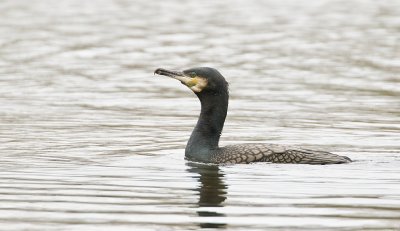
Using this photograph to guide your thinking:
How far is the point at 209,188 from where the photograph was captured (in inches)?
553

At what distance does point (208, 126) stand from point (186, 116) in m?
5.45

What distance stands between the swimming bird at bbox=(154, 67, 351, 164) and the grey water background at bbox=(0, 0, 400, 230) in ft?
0.64

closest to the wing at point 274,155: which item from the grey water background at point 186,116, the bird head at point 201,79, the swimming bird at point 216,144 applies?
the swimming bird at point 216,144

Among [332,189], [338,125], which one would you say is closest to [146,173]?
[332,189]

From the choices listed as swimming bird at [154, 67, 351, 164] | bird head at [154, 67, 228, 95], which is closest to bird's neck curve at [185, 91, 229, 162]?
swimming bird at [154, 67, 351, 164]

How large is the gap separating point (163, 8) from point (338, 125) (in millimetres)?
26815

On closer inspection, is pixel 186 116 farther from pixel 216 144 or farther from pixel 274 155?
pixel 274 155

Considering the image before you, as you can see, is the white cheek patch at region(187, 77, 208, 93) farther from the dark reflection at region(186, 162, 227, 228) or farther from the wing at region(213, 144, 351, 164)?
the dark reflection at region(186, 162, 227, 228)

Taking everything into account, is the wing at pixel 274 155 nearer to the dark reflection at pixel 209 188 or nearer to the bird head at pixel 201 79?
the dark reflection at pixel 209 188

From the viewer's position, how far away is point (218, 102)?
16.1 meters

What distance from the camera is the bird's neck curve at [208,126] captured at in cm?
1603

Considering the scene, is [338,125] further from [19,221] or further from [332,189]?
[19,221]

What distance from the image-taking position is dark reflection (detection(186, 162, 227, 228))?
12.1 metres

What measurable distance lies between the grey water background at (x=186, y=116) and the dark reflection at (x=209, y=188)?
0.03 metres
